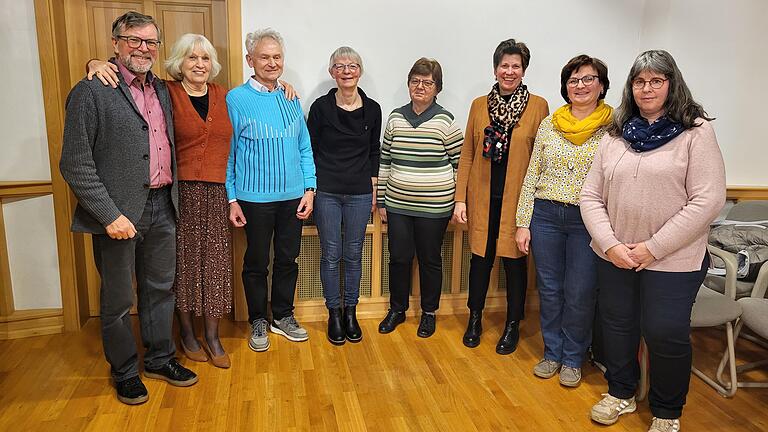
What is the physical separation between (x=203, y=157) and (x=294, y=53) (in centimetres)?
89

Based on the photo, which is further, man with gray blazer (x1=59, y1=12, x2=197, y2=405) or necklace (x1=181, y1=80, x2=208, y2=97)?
necklace (x1=181, y1=80, x2=208, y2=97)

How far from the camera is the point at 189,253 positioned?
2.74 m

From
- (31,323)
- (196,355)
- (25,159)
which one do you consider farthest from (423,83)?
(31,323)

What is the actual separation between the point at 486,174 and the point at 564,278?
0.61 meters

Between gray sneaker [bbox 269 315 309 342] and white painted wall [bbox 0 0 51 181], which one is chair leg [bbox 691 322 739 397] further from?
white painted wall [bbox 0 0 51 181]

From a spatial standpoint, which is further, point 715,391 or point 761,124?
point 761,124

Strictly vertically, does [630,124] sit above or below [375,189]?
above

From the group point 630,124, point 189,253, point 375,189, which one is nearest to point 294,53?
point 375,189

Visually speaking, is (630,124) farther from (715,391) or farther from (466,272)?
(466,272)

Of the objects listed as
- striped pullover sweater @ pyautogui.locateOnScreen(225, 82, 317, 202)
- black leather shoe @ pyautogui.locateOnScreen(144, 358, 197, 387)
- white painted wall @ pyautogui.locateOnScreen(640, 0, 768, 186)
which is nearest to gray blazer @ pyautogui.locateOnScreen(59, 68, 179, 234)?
striped pullover sweater @ pyautogui.locateOnScreen(225, 82, 317, 202)

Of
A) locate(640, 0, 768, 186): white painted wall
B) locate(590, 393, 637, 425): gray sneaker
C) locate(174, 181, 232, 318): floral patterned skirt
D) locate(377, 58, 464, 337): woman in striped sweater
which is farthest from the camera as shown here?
locate(640, 0, 768, 186): white painted wall

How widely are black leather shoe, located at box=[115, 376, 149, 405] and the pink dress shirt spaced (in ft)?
2.79

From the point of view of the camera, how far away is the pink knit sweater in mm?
2100

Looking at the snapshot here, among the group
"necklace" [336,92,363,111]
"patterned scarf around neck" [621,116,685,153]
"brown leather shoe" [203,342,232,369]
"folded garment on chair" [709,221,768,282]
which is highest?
"necklace" [336,92,363,111]
